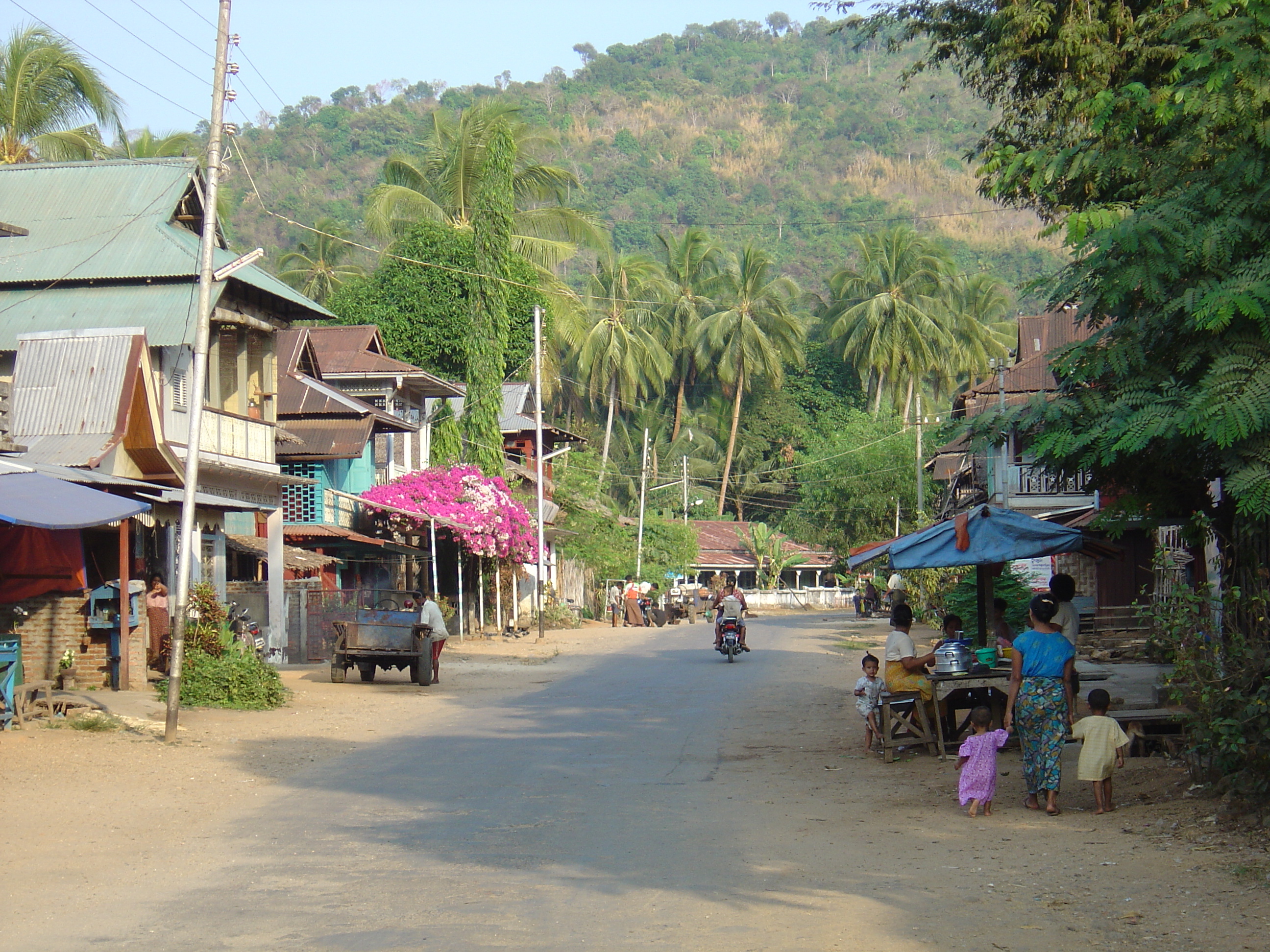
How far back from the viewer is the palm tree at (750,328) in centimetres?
6762

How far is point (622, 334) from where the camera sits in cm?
6328

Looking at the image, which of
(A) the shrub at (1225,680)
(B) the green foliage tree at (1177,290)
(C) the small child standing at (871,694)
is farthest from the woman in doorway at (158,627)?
(A) the shrub at (1225,680)

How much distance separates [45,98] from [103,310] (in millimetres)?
17027

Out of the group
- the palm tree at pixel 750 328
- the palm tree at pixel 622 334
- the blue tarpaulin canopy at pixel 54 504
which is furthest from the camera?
the palm tree at pixel 750 328

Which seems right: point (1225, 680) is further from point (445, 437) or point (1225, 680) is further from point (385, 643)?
point (445, 437)

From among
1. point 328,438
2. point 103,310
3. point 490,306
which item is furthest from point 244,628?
point 490,306

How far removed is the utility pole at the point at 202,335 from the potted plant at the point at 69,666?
3.25 meters

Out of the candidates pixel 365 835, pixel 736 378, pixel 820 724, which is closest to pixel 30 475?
pixel 365 835

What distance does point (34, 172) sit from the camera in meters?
23.8

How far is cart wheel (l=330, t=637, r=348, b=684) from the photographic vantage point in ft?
70.3

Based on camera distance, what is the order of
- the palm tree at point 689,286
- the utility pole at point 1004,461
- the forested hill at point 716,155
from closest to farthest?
1. the utility pole at point 1004,461
2. the palm tree at point 689,286
3. the forested hill at point 716,155

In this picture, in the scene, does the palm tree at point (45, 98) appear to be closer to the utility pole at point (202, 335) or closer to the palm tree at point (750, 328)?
the utility pole at point (202, 335)

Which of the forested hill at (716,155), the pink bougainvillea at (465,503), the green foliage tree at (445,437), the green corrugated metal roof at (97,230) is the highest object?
the forested hill at (716,155)

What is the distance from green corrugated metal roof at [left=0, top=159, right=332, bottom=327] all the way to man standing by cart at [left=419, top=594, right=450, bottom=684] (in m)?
6.13
